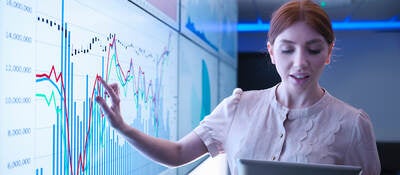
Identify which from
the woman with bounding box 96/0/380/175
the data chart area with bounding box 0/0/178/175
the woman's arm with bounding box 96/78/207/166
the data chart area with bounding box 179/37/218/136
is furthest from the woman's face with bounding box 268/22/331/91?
the data chart area with bounding box 179/37/218/136

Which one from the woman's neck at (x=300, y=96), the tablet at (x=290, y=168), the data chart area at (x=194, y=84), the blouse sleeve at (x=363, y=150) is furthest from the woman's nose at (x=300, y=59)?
the data chart area at (x=194, y=84)

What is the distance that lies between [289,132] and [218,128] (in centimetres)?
21

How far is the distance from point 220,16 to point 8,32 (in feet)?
9.50

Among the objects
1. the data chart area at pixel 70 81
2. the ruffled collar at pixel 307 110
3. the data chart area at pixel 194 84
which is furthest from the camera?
the data chart area at pixel 194 84

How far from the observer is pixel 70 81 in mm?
1038

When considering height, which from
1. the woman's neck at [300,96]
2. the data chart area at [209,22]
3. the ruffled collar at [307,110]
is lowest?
the ruffled collar at [307,110]

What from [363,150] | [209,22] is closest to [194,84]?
[209,22]

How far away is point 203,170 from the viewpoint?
2.58 metres

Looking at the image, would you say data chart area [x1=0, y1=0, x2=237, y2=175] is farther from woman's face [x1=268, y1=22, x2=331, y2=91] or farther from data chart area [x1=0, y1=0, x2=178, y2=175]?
woman's face [x1=268, y1=22, x2=331, y2=91]

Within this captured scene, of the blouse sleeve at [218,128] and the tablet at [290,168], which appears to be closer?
the tablet at [290,168]

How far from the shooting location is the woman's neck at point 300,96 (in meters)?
1.27

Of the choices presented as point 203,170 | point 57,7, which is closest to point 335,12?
point 203,170

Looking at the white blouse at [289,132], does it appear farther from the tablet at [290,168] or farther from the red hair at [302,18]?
the tablet at [290,168]

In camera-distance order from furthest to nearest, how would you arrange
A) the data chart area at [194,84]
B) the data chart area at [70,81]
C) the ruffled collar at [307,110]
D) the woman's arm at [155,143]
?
the data chart area at [194,84] < the ruffled collar at [307,110] < the woman's arm at [155,143] < the data chart area at [70,81]
